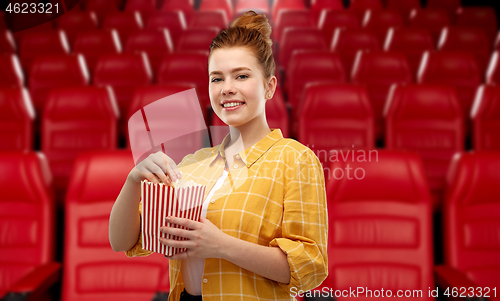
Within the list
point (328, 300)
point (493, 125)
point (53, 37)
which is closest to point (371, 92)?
point (493, 125)

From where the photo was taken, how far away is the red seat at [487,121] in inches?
47.4

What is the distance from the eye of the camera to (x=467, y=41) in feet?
6.68

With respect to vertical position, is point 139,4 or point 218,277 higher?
point 139,4

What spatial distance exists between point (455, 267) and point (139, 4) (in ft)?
9.62

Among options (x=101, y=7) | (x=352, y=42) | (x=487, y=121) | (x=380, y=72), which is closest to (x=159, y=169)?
(x=487, y=121)

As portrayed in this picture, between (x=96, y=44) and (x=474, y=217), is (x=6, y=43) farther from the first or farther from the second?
(x=474, y=217)

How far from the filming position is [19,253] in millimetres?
695

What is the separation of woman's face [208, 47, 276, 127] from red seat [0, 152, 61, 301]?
55 centimetres

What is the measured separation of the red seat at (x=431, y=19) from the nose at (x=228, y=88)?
2.52 metres

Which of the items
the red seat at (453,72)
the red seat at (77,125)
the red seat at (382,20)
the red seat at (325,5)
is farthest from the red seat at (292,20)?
the red seat at (77,125)

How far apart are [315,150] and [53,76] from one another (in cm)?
127

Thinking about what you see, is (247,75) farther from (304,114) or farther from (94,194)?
(304,114)

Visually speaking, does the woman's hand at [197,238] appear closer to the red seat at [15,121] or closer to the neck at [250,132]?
the neck at [250,132]

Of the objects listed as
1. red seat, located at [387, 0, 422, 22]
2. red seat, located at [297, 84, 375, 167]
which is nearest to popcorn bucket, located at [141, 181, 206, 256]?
Answer: red seat, located at [297, 84, 375, 167]
